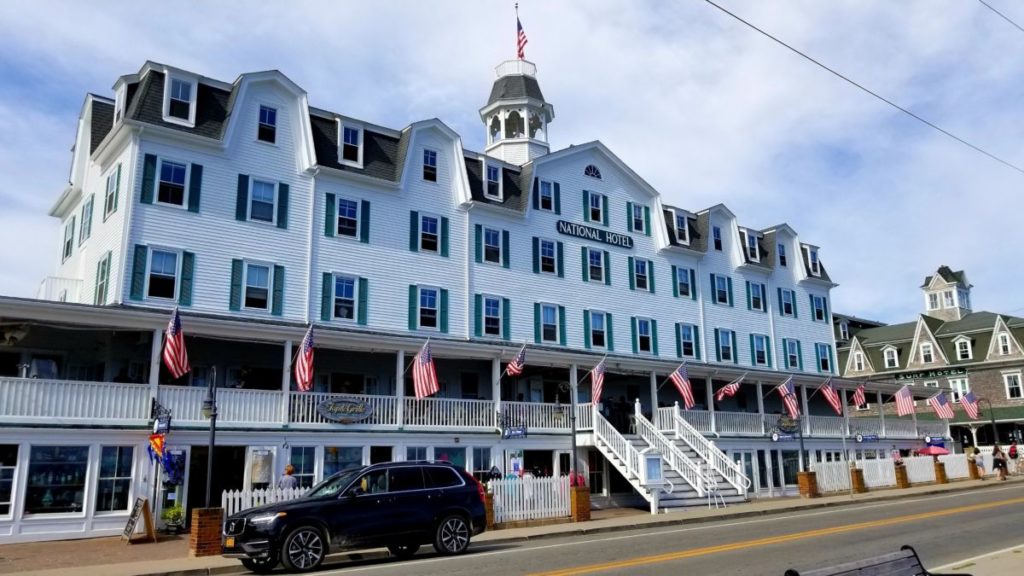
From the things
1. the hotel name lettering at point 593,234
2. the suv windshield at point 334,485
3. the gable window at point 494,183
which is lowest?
the suv windshield at point 334,485

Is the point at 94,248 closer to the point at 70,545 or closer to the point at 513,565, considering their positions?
the point at 70,545

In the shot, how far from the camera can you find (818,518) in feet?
71.4

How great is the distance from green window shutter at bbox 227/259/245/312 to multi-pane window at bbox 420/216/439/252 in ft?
22.9

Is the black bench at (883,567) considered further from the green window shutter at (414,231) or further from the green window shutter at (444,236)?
the green window shutter at (444,236)

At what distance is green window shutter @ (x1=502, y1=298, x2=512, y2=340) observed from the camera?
31.7 metres

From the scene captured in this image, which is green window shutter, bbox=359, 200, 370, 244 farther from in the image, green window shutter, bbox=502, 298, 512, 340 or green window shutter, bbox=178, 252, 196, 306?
green window shutter, bbox=502, 298, 512, 340

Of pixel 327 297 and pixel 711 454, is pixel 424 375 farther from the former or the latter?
pixel 711 454

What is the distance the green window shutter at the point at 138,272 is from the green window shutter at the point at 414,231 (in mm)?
9329

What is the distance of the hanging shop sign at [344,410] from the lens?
2399 centimetres

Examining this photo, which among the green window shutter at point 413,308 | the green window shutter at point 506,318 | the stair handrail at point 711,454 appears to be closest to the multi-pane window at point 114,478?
the green window shutter at point 413,308

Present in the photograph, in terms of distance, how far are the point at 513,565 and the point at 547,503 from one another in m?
A: 9.76

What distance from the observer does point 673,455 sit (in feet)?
93.5

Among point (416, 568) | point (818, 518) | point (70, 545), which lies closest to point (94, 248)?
point (70, 545)

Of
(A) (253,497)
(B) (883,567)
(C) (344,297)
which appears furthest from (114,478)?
(B) (883,567)
